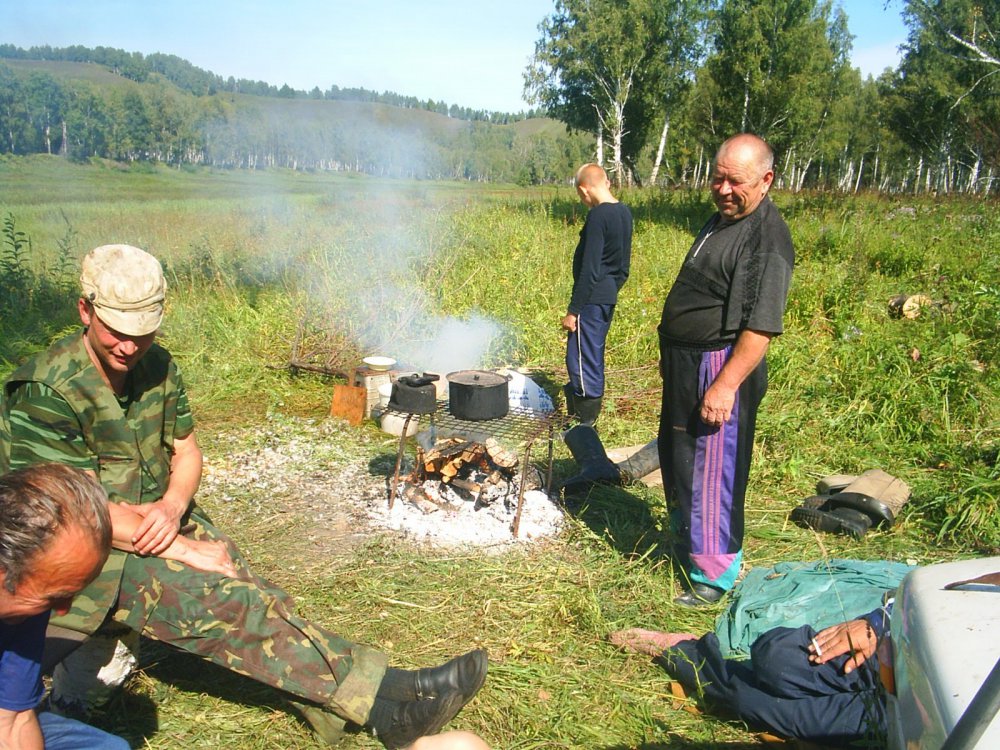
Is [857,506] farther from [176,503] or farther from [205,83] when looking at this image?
[205,83]

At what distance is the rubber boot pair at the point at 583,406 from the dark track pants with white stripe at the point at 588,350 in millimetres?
49

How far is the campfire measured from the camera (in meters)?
4.31

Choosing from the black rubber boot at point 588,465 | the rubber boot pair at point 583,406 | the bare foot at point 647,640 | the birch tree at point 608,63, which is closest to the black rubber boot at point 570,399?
the rubber boot pair at point 583,406

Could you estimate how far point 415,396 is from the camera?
13.5 ft

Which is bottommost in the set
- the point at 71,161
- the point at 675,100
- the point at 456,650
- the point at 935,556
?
the point at 456,650

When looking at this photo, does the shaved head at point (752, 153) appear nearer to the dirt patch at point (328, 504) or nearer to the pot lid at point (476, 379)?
the pot lid at point (476, 379)

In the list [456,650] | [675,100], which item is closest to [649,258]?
[456,650]

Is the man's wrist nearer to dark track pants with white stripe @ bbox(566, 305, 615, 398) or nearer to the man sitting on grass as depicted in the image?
the man sitting on grass

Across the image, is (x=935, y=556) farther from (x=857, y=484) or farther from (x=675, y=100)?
(x=675, y=100)

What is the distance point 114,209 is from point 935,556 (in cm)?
1667

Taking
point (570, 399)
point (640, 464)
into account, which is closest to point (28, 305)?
point (570, 399)

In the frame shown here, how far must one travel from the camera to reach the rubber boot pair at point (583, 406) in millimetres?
5469

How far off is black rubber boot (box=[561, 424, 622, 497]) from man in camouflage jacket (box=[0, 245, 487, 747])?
201 centimetres

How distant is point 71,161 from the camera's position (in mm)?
19906
